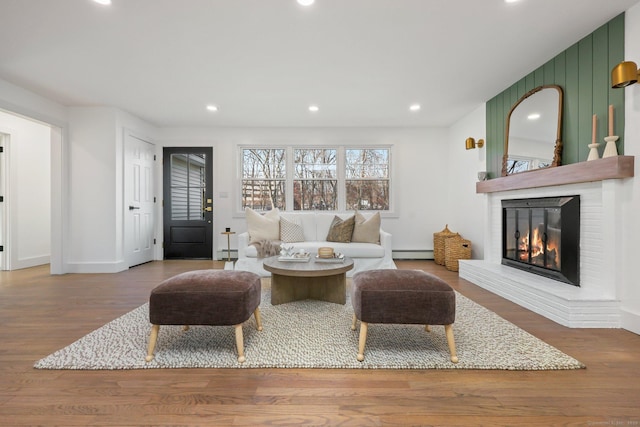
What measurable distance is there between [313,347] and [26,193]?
18.6 ft

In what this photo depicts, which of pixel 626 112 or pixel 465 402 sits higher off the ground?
pixel 626 112

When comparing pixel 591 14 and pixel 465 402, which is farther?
pixel 591 14

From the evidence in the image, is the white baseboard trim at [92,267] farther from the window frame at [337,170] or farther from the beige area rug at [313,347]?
the beige area rug at [313,347]

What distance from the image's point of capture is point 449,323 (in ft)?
5.70

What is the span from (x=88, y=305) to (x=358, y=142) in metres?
4.47

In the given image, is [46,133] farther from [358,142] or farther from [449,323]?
[449,323]

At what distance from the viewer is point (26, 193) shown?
4.75 meters

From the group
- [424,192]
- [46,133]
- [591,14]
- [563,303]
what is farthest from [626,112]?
[46,133]

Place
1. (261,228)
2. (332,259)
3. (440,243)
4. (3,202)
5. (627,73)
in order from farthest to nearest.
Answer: (440,243) < (3,202) < (261,228) < (332,259) < (627,73)

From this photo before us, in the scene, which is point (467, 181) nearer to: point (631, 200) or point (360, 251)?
point (360, 251)

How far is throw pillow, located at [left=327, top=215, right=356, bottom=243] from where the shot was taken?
4.20 m

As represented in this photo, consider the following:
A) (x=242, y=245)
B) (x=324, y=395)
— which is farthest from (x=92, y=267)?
(x=324, y=395)

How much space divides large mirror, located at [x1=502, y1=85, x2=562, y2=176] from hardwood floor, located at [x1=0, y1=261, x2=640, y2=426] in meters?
1.83

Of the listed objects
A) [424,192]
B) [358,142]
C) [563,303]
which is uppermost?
[358,142]
